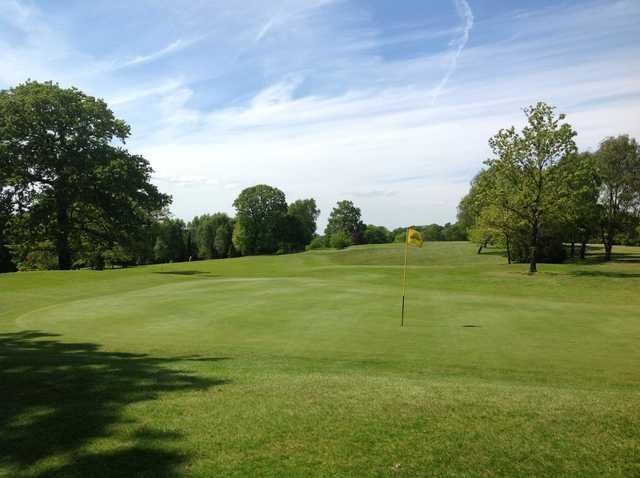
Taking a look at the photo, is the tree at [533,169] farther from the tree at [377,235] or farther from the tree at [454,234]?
the tree at [377,235]

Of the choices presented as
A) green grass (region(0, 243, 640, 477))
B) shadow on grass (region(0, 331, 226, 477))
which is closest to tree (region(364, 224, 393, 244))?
green grass (region(0, 243, 640, 477))

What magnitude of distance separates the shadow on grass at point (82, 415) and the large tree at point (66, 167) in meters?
33.7

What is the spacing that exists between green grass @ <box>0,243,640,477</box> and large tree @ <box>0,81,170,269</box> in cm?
2317

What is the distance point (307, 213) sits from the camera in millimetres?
128625

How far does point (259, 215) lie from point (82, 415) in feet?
301

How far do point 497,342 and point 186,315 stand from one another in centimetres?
1142

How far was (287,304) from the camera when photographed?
64.5 ft

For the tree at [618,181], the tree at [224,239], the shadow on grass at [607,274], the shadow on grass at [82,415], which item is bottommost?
the shadow on grass at [607,274]

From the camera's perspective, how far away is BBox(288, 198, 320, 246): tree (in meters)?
123

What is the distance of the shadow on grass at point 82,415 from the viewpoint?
15.3 feet

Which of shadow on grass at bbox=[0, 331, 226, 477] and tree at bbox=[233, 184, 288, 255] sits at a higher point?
tree at bbox=[233, 184, 288, 255]

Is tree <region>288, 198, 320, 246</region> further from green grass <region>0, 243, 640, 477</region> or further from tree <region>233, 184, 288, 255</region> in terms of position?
green grass <region>0, 243, 640, 477</region>

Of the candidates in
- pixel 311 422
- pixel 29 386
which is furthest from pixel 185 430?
pixel 29 386

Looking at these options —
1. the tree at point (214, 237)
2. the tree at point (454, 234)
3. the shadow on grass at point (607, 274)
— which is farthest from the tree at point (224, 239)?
the shadow on grass at point (607, 274)
